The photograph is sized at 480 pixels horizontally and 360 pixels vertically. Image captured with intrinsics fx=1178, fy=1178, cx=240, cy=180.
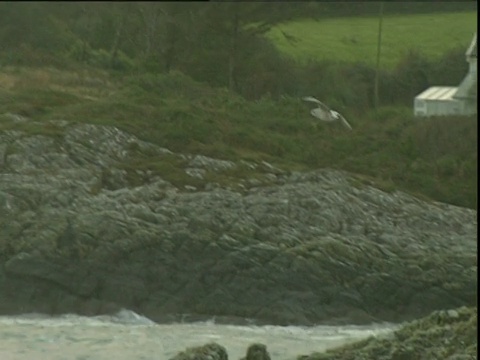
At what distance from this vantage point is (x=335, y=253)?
1812cm

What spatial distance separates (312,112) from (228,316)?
1358cm

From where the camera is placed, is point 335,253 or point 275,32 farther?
point 275,32

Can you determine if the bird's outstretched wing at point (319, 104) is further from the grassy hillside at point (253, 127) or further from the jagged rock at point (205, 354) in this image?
the jagged rock at point (205, 354)

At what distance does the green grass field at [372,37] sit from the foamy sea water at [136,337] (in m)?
4.55

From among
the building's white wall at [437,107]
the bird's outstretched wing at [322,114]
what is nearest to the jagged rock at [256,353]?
the building's white wall at [437,107]

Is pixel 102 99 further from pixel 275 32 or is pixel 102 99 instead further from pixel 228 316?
pixel 228 316

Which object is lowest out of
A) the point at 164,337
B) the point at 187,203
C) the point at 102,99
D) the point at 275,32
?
the point at 164,337

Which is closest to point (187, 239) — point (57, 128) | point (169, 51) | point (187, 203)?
point (187, 203)

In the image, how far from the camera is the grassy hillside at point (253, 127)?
24.8 metres

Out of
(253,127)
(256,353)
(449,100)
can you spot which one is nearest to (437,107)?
(449,100)

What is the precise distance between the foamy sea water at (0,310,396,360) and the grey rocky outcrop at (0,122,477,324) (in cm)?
37

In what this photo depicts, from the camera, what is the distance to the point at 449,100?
88.4ft

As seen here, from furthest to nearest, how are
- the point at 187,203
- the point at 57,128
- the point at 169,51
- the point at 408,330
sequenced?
the point at 169,51 → the point at 57,128 → the point at 187,203 → the point at 408,330

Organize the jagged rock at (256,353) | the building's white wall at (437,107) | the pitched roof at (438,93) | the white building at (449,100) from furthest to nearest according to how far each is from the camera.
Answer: the building's white wall at (437,107), the pitched roof at (438,93), the white building at (449,100), the jagged rock at (256,353)
